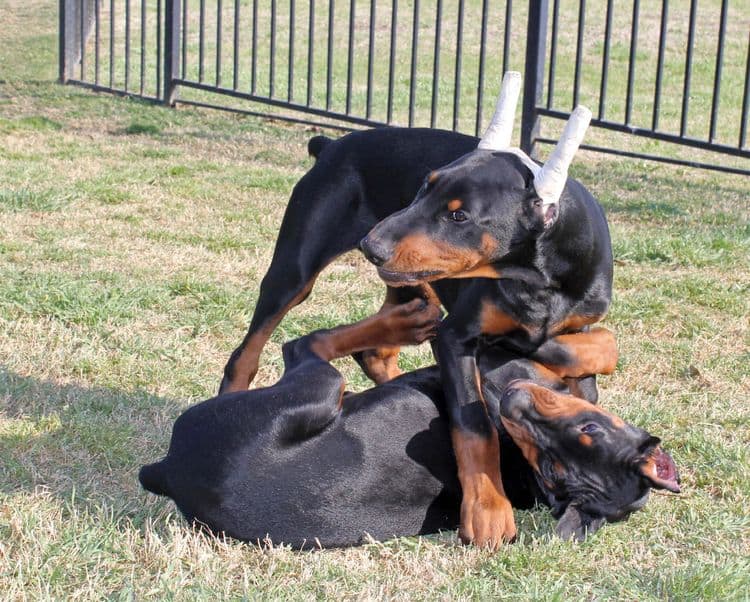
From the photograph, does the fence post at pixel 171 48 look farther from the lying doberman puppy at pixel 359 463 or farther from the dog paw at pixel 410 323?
the lying doberman puppy at pixel 359 463

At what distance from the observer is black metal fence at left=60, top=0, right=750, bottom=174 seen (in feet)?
31.0

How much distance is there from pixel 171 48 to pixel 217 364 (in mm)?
7993

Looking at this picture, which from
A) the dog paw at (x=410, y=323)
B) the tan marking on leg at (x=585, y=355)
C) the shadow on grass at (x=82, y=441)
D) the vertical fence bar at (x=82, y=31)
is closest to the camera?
the shadow on grass at (x=82, y=441)

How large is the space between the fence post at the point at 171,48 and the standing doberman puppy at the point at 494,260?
904 cm

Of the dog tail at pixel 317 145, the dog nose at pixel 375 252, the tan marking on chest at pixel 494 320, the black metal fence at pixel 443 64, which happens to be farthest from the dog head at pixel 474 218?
the black metal fence at pixel 443 64

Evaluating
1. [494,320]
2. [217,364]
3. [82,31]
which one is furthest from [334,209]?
[82,31]

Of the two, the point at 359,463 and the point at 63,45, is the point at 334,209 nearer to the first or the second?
the point at 359,463

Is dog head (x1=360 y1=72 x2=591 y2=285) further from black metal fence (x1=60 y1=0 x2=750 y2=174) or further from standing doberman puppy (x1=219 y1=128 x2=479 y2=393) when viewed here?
black metal fence (x1=60 y1=0 x2=750 y2=174)

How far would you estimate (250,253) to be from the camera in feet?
22.0

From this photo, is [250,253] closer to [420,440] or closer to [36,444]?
[36,444]

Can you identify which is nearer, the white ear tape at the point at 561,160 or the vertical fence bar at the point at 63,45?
the white ear tape at the point at 561,160

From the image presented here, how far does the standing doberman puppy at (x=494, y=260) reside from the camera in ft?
11.5

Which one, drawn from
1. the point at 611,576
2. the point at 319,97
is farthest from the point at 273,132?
the point at 611,576

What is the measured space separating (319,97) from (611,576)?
10333mm
